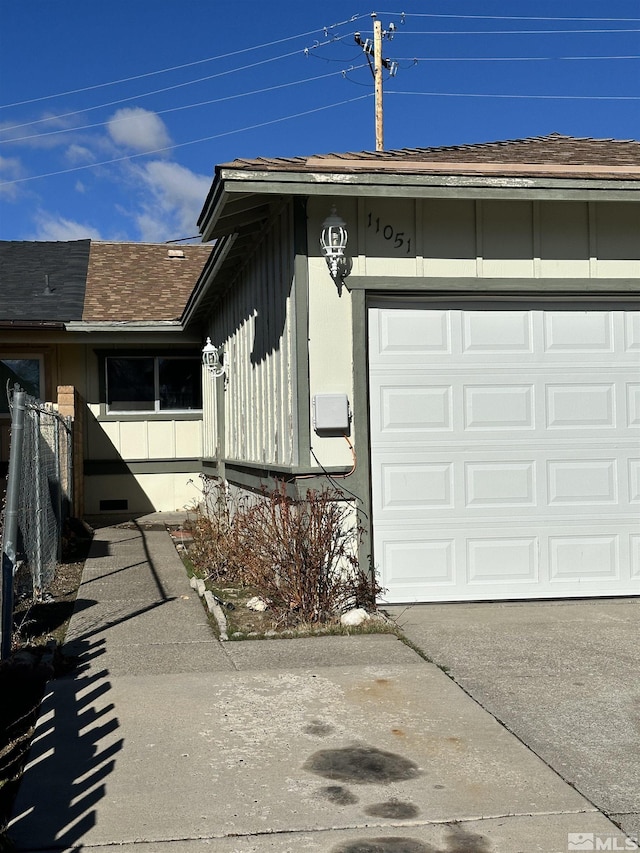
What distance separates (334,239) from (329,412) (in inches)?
54.5

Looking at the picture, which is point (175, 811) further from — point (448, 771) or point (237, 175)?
point (237, 175)

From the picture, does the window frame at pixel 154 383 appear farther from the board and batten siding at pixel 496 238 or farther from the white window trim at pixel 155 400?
the board and batten siding at pixel 496 238

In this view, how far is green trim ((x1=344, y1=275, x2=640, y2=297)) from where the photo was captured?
307 inches

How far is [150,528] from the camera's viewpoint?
15078mm


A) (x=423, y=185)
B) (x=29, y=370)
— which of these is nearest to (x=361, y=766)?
(x=423, y=185)

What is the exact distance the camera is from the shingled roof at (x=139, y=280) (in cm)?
1722

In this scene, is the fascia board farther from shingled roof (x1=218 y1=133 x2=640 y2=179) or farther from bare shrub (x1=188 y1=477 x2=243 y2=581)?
bare shrub (x1=188 y1=477 x2=243 y2=581)

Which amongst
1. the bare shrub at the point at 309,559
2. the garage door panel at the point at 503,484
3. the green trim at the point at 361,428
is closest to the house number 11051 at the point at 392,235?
the green trim at the point at 361,428

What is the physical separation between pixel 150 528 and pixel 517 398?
8.37 m

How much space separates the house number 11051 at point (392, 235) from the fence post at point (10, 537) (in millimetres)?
3234

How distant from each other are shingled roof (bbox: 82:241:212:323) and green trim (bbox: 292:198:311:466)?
948cm

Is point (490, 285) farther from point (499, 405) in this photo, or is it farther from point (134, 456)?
point (134, 456)

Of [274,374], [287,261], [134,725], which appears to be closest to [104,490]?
[274,374]

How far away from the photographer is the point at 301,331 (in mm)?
7707
